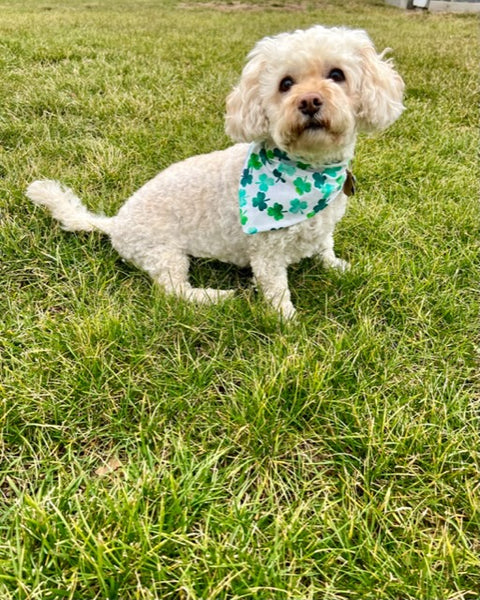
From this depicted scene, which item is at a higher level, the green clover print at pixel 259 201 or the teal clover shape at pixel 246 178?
the teal clover shape at pixel 246 178

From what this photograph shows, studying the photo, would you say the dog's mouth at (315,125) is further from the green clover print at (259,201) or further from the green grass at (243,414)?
the green grass at (243,414)

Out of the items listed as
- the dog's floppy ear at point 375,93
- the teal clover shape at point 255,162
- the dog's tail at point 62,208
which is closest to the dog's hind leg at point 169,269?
the dog's tail at point 62,208

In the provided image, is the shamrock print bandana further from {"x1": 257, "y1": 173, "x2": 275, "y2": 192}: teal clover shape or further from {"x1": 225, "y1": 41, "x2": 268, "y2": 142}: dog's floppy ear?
{"x1": 225, "y1": 41, "x2": 268, "y2": 142}: dog's floppy ear

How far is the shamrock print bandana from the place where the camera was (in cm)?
260

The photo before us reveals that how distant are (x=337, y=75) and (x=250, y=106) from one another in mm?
473

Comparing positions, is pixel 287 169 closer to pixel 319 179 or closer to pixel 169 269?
pixel 319 179

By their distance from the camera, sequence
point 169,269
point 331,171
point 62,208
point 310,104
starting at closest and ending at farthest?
point 310,104 < point 331,171 < point 169,269 < point 62,208

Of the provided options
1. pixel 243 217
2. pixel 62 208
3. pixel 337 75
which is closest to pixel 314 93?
pixel 337 75

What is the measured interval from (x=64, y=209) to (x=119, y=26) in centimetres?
929

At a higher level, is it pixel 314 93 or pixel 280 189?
pixel 314 93

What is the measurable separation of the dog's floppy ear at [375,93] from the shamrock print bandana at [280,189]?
288 mm

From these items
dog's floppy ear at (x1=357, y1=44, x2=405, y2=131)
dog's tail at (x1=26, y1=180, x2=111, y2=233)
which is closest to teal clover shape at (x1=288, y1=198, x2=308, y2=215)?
dog's floppy ear at (x1=357, y1=44, x2=405, y2=131)

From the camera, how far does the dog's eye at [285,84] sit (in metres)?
2.45

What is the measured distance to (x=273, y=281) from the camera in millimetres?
2771
